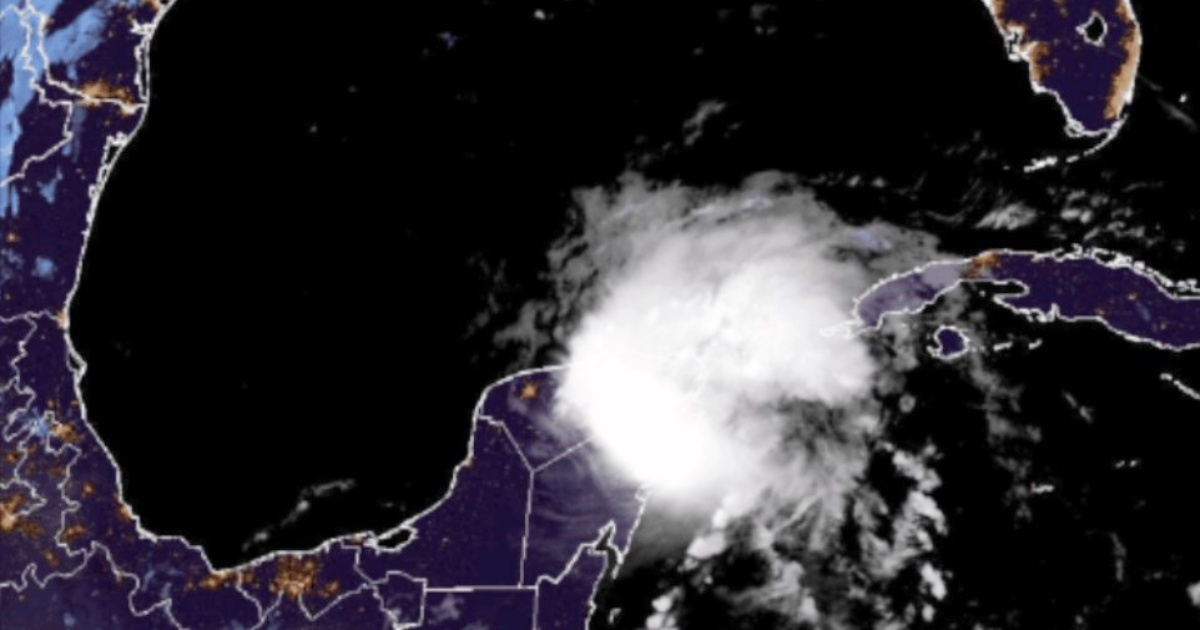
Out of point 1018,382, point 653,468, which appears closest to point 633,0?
point 653,468

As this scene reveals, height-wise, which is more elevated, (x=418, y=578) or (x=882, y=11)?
(x=882, y=11)

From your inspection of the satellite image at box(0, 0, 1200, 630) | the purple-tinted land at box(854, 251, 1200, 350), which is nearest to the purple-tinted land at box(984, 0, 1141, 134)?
the satellite image at box(0, 0, 1200, 630)

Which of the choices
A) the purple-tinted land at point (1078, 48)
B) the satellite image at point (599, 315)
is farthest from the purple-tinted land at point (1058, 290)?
the purple-tinted land at point (1078, 48)

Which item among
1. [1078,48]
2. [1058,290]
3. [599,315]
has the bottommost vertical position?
[1058,290]

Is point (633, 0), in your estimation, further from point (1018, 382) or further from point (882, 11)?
point (1018, 382)

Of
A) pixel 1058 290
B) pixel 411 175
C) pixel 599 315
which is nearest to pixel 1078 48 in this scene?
pixel 1058 290

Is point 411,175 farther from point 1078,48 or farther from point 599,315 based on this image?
point 1078,48

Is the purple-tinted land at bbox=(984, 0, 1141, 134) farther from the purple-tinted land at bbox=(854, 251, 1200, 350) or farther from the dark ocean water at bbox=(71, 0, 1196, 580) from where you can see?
the purple-tinted land at bbox=(854, 251, 1200, 350)
